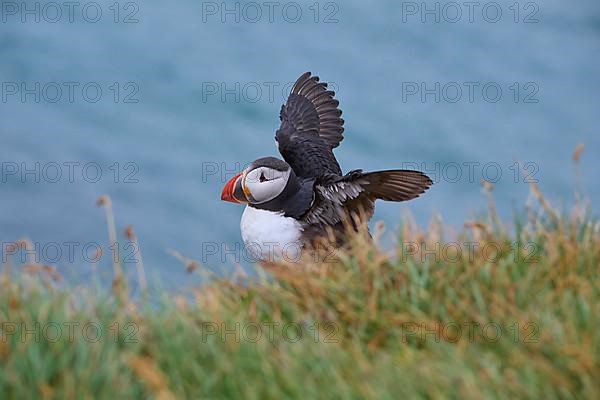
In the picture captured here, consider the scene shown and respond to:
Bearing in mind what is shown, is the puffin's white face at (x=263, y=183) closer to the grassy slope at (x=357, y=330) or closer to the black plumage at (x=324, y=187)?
the black plumage at (x=324, y=187)

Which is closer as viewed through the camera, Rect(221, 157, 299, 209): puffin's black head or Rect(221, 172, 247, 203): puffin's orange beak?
Rect(221, 157, 299, 209): puffin's black head

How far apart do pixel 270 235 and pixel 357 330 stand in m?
1.65

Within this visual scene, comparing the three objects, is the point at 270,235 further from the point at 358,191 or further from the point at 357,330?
the point at 357,330

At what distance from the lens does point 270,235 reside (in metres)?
5.66

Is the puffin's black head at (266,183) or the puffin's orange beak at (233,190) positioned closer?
the puffin's black head at (266,183)

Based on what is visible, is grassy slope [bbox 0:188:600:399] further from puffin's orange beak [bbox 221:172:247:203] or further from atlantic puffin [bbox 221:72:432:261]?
puffin's orange beak [bbox 221:172:247:203]

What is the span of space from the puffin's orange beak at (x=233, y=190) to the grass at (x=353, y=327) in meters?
1.30

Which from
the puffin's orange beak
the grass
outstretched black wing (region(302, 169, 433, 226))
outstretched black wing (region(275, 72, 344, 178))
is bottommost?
the grass

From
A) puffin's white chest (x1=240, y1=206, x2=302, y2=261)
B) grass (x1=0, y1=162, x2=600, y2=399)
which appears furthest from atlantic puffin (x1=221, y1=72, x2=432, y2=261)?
grass (x1=0, y1=162, x2=600, y2=399)

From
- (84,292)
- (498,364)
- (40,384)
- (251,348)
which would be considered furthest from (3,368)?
(498,364)

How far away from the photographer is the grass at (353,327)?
353cm

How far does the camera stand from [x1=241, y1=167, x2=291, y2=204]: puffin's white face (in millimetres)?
5742

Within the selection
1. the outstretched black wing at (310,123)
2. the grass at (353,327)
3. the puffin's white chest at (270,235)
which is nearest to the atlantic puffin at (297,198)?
the puffin's white chest at (270,235)

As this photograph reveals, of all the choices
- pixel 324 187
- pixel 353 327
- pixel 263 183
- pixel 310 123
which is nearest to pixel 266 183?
pixel 263 183
